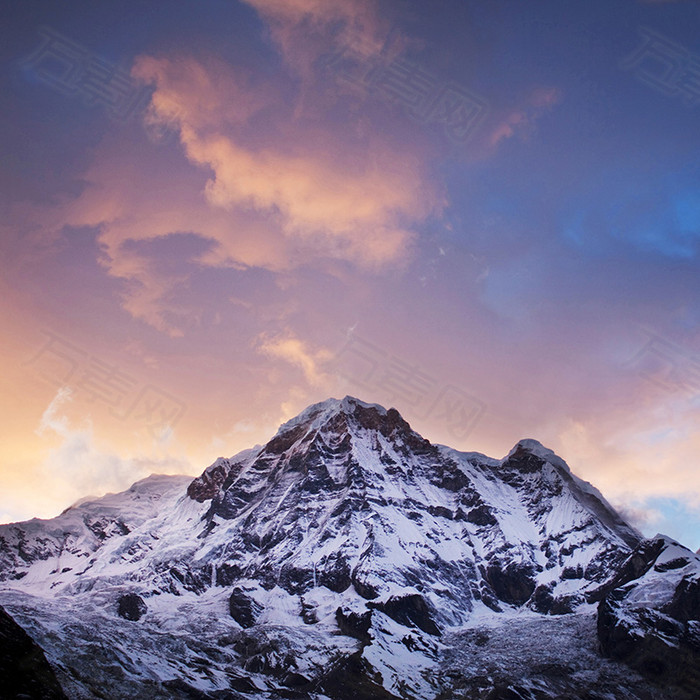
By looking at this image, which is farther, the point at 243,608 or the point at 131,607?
the point at 131,607

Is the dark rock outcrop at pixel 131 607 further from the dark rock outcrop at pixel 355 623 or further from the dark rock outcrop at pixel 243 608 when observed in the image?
the dark rock outcrop at pixel 355 623

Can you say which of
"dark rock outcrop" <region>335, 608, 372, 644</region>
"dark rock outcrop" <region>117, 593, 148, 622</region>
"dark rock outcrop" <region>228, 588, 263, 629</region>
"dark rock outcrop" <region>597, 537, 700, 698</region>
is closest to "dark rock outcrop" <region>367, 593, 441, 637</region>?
"dark rock outcrop" <region>335, 608, 372, 644</region>

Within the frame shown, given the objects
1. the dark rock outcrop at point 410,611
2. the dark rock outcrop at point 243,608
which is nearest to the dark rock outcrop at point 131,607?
the dark rock outcrop at point 243,608

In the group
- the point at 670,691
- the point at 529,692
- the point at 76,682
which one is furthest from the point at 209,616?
the point at 670,691

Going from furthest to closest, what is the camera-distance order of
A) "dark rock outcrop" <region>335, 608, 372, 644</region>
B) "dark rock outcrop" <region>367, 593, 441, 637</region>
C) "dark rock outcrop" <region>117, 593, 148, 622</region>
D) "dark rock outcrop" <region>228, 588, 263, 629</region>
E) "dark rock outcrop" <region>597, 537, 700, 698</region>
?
"dark rock outcrop" <region>117, 593, 148, 622</region>
"dark rock outcrop" <region>228, 588, 263, 629</region>
"dark rock outcrop" <region>367, 593, 441, 637</region>
"dark rock outcrop" <region>335, 608, 372, 644</region>
"dark rock outcrop" <region>597, 537, 700, 698</region>

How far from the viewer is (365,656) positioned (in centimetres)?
14725

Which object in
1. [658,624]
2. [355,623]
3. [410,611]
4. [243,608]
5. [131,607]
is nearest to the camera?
[658,624]

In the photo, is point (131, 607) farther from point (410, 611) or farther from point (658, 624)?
point (658, 624)

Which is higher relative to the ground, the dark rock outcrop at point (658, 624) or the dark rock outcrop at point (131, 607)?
the dark rock outcrop at point (658, 624)

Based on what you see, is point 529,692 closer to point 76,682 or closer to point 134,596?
point 76,682

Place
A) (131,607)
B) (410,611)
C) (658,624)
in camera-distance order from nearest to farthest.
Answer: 1. (658,624)
2. (410,611)
3. (131,607)

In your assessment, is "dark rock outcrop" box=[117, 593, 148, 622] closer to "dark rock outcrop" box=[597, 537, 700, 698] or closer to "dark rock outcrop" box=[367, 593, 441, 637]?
"dark rock outcrop" box=[367, 593, 441, 637]

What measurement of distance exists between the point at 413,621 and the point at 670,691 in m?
69.3

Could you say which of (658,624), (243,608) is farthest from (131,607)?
(658,624)
